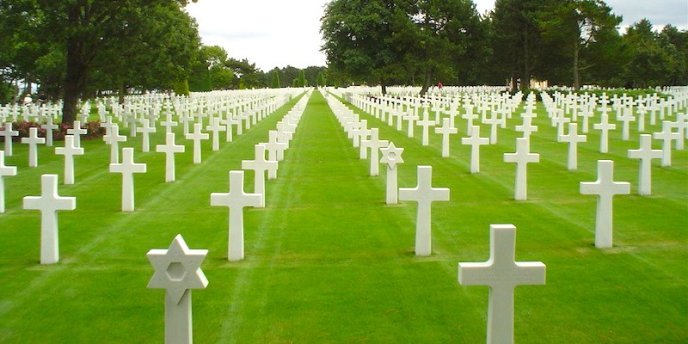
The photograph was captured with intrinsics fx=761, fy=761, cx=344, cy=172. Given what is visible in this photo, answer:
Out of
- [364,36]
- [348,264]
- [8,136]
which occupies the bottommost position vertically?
[348,264]

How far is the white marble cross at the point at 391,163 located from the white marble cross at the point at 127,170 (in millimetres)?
3213

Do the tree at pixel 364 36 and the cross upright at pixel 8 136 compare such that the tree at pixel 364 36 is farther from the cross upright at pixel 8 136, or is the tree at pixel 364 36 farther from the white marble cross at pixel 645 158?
the white marble cross at pixel 645 158

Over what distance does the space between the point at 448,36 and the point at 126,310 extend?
167 ft

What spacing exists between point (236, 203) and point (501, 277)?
3578 millimetres

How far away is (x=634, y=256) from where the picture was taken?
7.68 m

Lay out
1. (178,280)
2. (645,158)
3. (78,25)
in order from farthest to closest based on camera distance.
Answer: (78,25) → (645,158) → (178,280)

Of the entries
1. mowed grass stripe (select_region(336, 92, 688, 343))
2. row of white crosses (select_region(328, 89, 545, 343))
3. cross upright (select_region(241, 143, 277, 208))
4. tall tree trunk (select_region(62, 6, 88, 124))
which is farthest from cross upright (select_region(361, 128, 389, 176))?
tall tree trunk (select_region(62, 6, 88, 124))

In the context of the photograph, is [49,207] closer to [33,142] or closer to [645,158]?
[645,158]

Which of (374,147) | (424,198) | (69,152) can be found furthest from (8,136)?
(424,198)

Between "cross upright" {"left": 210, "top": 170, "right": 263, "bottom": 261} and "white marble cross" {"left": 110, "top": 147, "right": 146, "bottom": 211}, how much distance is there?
9.63 feet

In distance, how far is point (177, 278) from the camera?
15.1ft

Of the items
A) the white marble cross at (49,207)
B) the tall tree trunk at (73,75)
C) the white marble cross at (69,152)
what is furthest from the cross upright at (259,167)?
the tall tree trunk at (73,75)

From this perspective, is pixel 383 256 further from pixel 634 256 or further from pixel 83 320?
pixel 83 320

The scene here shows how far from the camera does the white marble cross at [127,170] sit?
33.6 feet
